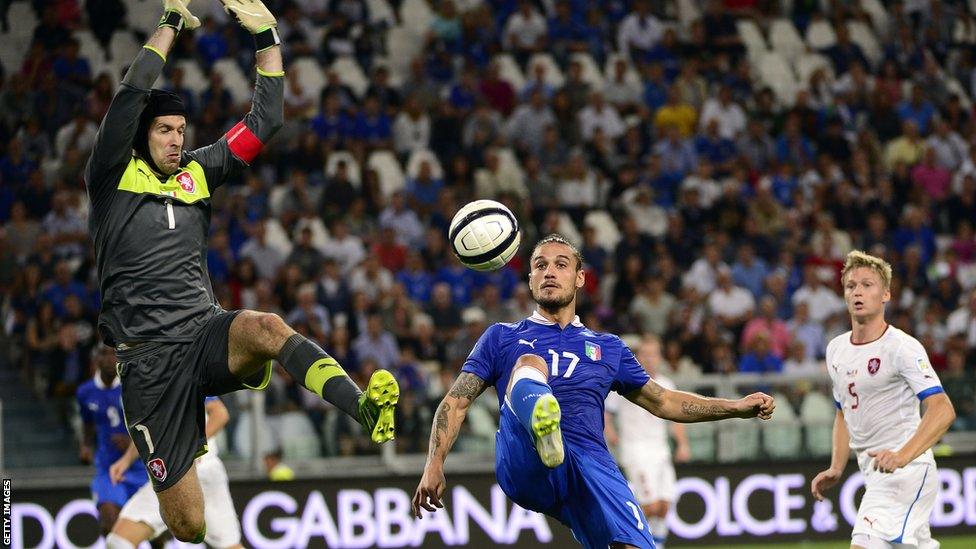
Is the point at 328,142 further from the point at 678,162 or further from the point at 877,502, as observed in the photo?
the point at 877,502

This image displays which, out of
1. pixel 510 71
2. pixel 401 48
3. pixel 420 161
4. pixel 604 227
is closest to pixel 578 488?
pixel 420 161

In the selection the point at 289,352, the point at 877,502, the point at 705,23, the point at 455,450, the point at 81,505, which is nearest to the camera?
the point at 289,352

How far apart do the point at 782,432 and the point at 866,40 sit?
9781 millimetres

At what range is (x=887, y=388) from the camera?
802 cm

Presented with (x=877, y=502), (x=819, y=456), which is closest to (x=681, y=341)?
(x=819, y=456)

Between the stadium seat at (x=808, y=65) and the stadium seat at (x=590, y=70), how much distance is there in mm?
3204

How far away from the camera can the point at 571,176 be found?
17641mm

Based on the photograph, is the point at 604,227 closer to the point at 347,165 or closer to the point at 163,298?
the point at 347,165

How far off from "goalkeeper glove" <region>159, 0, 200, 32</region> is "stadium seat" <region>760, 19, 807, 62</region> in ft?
50.3

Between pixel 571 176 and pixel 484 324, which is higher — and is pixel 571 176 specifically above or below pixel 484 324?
above

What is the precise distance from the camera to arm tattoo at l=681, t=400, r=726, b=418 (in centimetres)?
704

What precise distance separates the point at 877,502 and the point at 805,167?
11.7 metres

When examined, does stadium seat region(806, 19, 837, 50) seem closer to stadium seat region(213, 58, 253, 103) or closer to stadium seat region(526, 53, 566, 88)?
stadium seat region(526, 53, 566, 88)

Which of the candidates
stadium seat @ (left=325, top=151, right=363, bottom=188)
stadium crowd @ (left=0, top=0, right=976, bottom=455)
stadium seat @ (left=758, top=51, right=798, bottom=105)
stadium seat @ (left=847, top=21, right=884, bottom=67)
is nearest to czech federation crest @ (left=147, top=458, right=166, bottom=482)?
stadium crowd @ (left=0, top=0, right=976, bottom=455)
